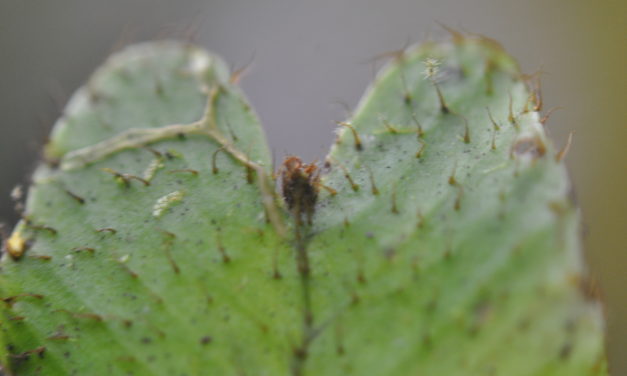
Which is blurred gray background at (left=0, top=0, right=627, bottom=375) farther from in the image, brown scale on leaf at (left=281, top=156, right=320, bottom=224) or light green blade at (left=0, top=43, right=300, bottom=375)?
brown scale on leaf at (left=281, top=156, right=320, bottom=224)

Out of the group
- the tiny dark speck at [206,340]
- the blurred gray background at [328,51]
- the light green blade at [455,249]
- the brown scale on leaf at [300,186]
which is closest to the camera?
the light green blade at [455,249]

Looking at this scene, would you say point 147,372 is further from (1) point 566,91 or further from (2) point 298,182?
(1) point 566,91

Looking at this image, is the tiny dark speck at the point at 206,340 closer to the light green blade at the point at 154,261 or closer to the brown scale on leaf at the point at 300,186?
the light green blade at the point at 154,261

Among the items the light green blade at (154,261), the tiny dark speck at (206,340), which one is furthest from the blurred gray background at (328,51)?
the tiny dark speck at (206,340)

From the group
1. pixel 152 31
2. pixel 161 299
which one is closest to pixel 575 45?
pixel 152 31

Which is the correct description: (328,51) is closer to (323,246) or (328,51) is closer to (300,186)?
(300,186)
